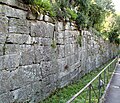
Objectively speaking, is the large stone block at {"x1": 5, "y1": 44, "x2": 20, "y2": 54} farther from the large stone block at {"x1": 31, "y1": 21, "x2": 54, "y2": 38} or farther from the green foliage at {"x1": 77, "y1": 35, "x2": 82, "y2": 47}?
the green foliage at {"x1": 77, "y1": 35, "x2": 82, "y2": 47}

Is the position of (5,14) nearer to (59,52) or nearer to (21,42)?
(21,42)

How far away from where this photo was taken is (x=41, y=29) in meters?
5.81

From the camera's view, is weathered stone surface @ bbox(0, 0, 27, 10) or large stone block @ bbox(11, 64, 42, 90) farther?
large stone block @ bbox(11, 64, 42, 90)

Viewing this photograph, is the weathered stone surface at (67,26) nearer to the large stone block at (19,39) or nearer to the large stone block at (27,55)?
the large stone block at (27,55)

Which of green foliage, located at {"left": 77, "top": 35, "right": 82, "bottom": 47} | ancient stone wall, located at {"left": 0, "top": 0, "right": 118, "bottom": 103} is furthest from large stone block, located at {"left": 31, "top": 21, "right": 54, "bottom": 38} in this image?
green foliage, located at {"left": 77, "top": 35, "right": 82, "bottom": 47}

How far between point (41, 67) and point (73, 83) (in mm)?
3348

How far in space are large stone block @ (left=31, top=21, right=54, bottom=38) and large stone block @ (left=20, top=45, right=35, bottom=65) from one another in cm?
36

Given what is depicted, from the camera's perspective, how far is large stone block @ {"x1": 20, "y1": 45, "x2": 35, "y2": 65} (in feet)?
16.1

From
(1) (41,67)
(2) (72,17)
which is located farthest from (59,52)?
(2) (72,17)

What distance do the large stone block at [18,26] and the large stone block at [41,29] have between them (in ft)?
0.99

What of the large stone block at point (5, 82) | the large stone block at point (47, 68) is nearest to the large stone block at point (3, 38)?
the large stone block at point (5, 82)

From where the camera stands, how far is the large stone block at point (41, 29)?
214 inches

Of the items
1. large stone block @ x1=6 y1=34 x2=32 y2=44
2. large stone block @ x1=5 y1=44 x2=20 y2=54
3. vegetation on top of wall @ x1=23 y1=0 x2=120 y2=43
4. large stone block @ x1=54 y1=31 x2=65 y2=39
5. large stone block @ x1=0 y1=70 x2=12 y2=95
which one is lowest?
large stone block @ x1=0 y1=70 x2=12 y2=95

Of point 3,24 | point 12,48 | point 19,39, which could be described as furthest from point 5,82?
point 3,24
